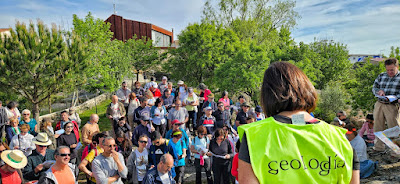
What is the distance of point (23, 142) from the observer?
22.2ft

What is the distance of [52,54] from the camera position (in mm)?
12469

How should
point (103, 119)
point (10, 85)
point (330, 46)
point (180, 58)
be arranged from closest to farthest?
point (10, 85)
point (103, 119)
point (180, 58)
point (330, 46)

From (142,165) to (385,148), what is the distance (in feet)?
21.7

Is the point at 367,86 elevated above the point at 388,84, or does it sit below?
below

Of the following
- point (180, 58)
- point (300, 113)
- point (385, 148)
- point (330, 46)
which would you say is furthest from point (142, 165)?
point (330, 46)

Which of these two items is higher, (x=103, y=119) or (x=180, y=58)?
(x=180, y=58)

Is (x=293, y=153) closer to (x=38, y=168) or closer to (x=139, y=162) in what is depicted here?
(x=139, y=162)

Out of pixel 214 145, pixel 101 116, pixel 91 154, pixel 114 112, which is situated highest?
pixel 114 112

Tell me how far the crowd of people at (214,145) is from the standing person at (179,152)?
0.02 meters

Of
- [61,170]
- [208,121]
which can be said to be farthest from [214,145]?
[61,170]

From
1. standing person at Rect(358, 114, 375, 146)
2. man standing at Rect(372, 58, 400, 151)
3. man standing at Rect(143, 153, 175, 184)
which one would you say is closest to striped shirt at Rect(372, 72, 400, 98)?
man standing at Rect(372, 58, 400, 151)

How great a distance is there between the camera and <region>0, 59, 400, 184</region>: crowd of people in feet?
4.48

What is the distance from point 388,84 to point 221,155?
4.22 meters

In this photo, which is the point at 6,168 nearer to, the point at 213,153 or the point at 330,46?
the point at 213,153
